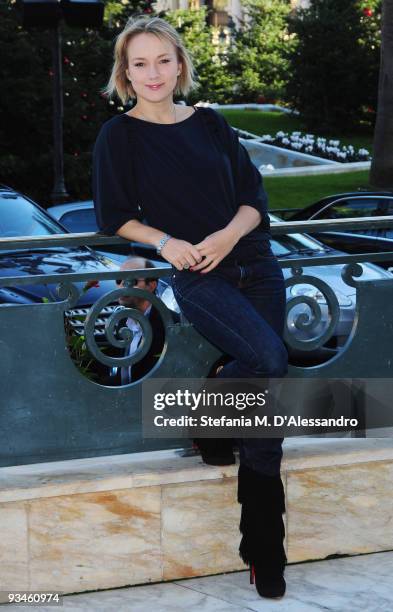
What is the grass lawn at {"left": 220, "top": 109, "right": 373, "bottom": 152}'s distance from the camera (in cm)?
3553

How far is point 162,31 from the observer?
4.45m

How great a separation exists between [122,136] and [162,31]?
0.43 m

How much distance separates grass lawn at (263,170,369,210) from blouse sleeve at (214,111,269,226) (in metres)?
17.7

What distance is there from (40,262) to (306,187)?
18.1 m

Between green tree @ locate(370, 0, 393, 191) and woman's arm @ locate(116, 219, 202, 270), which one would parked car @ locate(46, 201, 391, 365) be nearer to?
woman's arm @ locate(116, 219, 202, 270)

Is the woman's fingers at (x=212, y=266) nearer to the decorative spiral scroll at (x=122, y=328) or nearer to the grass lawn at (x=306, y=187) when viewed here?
the decorative spiral scroll at (x=122, y=328)

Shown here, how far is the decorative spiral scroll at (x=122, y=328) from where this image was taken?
4.50 m

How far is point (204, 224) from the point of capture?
4.40 m

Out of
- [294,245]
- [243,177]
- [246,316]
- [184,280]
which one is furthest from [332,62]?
[246,316]

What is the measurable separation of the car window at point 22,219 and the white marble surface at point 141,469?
4258mm

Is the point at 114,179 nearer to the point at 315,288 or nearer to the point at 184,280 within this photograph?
the point at 184,280

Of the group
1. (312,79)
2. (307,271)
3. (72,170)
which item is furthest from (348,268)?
(312,79)

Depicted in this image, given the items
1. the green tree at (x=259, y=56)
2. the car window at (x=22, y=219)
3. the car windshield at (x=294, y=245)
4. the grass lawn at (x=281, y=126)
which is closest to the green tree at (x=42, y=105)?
the car windshield at (x=294, y=245)

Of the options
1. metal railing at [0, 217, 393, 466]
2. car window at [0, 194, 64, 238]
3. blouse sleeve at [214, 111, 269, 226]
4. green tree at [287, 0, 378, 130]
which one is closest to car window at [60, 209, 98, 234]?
car window at [0, 194, 64, 238]
